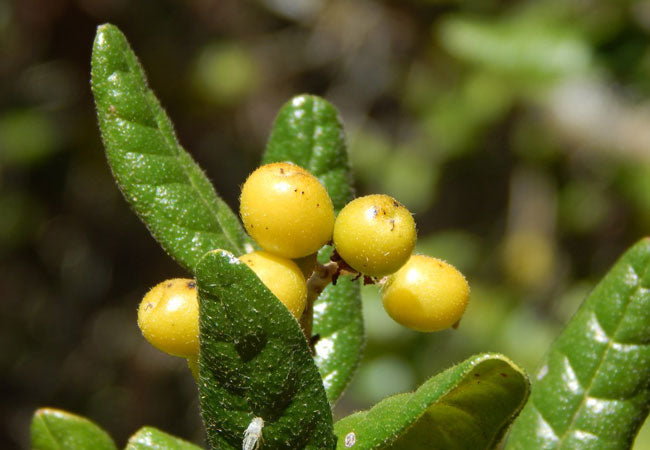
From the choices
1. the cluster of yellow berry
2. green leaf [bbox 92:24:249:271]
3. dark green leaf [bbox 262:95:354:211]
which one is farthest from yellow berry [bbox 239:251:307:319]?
dark green leaf [bbox 262:95:354:211]

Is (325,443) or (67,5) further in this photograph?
(67,5)

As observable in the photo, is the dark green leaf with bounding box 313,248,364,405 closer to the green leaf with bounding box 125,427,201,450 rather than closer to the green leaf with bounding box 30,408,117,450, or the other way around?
the green leaf with bounding box 125,427,201,450

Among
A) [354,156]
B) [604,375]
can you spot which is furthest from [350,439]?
[354,156]

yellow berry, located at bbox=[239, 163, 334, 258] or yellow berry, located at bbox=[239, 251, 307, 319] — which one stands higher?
yellow berry, located at bbox=[239, 163, 334, 258]

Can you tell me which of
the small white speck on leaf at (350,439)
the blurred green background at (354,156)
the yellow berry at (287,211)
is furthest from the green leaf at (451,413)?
the blurred green background at (354,156)

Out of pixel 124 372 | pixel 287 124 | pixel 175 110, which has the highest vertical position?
pixel 287 124

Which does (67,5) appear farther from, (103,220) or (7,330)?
(7,330)

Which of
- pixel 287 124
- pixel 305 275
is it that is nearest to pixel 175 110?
pixel 287 124

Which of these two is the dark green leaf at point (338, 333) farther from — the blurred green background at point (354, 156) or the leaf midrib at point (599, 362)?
the blurred green background at point (354, 156)
